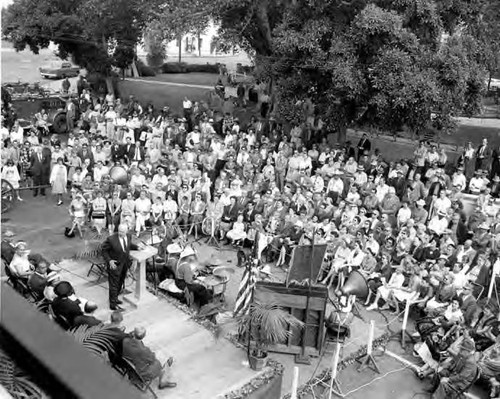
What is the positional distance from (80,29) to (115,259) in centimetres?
1993

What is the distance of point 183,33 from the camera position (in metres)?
21.1

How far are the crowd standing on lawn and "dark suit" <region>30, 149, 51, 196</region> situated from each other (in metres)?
0.04

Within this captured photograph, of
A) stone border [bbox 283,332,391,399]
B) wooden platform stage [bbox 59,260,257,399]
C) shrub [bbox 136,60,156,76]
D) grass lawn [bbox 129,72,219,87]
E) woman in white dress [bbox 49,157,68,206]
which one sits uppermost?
shrub [bbox 136,60,156,76]

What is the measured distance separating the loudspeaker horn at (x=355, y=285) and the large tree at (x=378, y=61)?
730 cm

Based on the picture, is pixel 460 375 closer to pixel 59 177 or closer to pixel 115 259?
pixel 115 259

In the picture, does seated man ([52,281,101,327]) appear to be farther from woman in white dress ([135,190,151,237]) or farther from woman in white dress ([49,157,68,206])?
woman in white dress ([49,157,68,206])

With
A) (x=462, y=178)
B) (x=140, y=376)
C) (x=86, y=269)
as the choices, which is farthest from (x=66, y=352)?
(x=462, y=178)

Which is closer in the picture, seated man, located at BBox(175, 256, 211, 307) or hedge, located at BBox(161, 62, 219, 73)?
seated man, located at BBox(175, 256, 211, 307)

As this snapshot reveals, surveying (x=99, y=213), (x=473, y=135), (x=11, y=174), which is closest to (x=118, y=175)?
(x=99, y=213)

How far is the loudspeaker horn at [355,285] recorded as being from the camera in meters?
11.3

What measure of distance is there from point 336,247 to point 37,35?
68.2 feet

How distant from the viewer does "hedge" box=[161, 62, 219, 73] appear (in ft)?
143

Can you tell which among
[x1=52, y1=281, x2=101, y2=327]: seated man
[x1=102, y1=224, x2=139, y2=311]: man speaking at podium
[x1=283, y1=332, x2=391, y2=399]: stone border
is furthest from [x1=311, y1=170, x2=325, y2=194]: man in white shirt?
[x1=52, y1=281, x2=101, y2=327]: seated man

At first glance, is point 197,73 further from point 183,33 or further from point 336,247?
point 336,247
